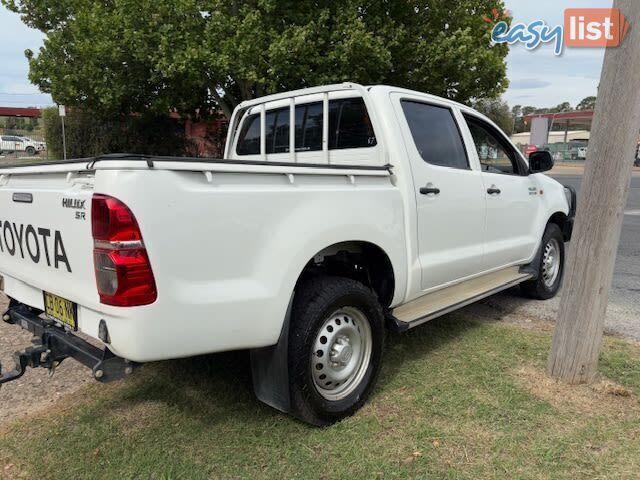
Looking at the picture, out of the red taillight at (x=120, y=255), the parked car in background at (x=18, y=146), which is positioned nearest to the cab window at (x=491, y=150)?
the red taillight at (x=120, y=255)

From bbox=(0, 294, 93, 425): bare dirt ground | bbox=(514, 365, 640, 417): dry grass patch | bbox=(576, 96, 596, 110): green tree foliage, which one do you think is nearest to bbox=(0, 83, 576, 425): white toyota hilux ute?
bbox=(0, 294, 93, 425): bare dirt ground

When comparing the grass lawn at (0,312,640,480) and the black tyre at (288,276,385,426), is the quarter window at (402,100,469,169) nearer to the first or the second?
the black tyre at (288,276,385,426)

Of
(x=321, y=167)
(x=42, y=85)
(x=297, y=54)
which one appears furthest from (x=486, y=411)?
(x=42, y=85)

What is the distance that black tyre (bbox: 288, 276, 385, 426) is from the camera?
2.79 m

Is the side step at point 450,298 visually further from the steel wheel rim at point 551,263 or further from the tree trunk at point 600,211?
the tree trunk at point 600,211

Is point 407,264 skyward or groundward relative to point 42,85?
groundward

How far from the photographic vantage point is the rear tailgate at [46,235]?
7.73ft

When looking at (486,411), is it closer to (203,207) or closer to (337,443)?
(337,443)

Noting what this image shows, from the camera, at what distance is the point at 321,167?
113 inches

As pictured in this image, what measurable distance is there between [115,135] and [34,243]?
1741 cm

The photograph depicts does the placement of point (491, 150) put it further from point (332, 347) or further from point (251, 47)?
point (251, 47)

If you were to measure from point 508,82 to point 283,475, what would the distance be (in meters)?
13.8

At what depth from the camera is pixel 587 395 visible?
3346 mm

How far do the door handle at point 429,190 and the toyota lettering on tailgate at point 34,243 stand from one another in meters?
2.21
